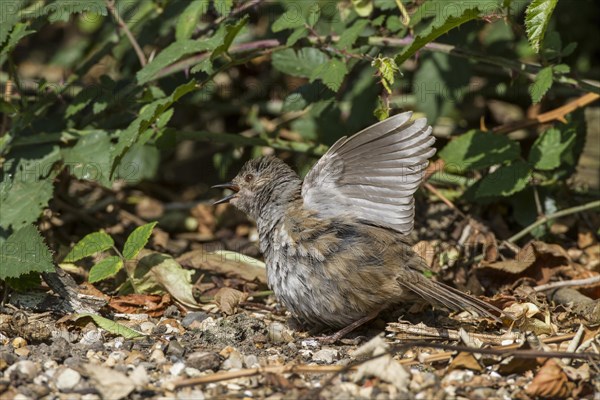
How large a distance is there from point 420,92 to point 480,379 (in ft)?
8.70

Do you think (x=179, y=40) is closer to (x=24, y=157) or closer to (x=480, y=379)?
(x=24, y=157)

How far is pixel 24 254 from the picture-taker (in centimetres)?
434

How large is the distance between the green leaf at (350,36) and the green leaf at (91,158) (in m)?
1.42

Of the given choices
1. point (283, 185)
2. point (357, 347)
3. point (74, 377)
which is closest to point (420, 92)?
point (283, 185)

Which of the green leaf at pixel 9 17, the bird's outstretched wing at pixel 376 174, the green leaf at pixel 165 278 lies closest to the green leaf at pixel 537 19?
the bird's outstretched wing at pixel 376 174

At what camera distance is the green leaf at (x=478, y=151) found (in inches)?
199

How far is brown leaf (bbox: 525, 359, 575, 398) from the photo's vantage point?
3.43 meters

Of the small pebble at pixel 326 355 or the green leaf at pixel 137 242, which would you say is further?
the green leaf at pixel 137 242

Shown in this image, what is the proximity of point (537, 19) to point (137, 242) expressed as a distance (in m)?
2.27

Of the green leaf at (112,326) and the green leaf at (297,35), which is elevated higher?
the green leaf at (297,35)

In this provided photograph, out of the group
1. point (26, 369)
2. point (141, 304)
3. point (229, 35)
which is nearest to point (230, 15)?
point (229, 35)

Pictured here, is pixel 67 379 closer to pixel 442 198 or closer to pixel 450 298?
pixel 450 298

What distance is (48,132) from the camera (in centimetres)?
532

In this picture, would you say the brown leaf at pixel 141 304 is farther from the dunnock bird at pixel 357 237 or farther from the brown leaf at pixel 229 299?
the dunnock bird at pixel 357 237
